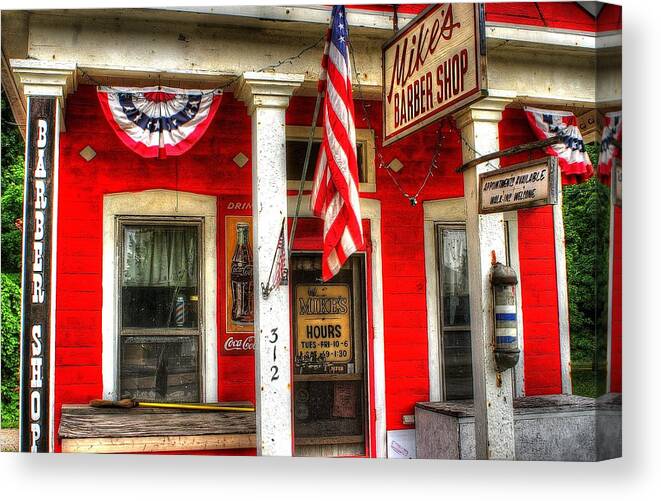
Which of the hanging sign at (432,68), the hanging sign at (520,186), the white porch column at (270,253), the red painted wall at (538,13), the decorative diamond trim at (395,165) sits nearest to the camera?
the hanging sign at (432,68)

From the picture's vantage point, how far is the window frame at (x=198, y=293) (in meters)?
7.21

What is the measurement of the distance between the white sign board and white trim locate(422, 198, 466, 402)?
44 centimetres

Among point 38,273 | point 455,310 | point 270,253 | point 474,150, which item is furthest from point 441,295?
point 38,273

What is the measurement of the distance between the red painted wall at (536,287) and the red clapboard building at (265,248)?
0.07 feet

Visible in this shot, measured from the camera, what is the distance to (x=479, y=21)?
541cm

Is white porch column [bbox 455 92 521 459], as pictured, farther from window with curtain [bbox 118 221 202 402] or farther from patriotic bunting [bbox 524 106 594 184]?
window with curtain [bbox 118 221 202 402]

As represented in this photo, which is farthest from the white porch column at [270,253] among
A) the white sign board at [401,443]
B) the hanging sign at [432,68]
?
the white sign board at [401,443]

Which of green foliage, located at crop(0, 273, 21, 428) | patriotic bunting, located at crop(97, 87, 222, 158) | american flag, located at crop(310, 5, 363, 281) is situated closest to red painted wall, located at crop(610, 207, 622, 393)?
american flag, located at crop(310, 5, 363, 281)

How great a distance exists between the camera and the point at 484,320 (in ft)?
21.8

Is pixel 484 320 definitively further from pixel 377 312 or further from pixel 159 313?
pixel 159 313

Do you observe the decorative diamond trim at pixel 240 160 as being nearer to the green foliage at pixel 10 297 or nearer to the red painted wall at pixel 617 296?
the green foliage at pixel 10 297

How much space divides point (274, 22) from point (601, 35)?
2.72 m

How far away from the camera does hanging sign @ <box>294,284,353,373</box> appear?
299 inches

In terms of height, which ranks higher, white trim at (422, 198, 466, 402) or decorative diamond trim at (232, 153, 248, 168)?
decorative diamond trim at (232, 153, 248, 168)
